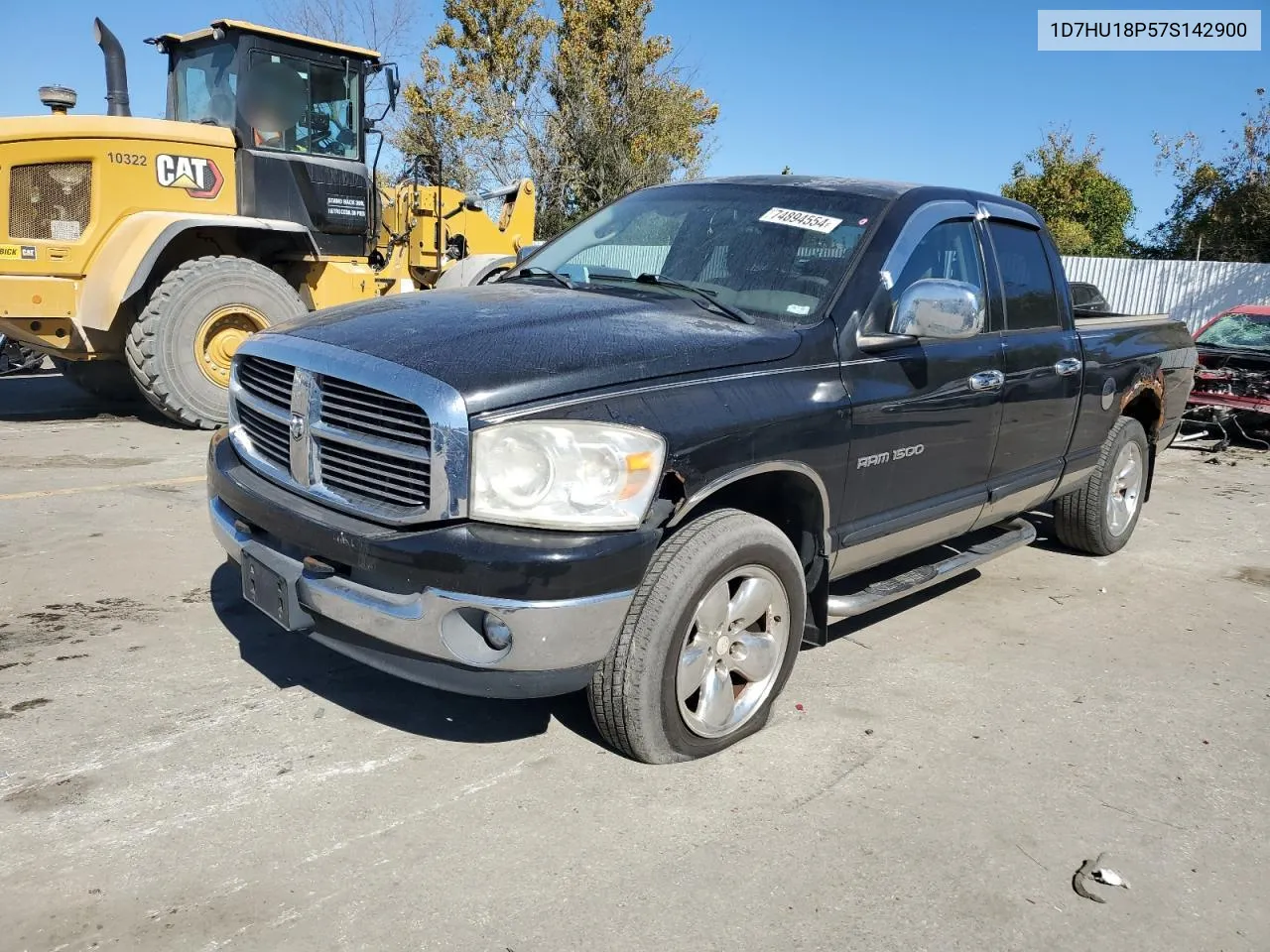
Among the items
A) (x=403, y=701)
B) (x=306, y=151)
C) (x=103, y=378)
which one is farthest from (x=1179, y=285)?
(x=403, y=701)

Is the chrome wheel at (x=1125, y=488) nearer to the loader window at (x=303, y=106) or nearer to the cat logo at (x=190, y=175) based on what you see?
the loader window at (x=303, y=106)

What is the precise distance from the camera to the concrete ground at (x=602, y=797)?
8.48 feet

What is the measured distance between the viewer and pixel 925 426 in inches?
159

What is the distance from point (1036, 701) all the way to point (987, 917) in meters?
1.56

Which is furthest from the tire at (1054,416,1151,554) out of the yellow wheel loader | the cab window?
the yellow wheel loader

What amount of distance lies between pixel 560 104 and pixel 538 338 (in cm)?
2636

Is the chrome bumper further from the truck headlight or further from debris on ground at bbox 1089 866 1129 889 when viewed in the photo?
debris on ground at bbox 1089 866 1129 889

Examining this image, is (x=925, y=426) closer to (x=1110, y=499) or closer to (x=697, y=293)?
(x=697, y=293)

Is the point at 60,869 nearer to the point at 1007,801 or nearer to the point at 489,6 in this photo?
the point at 1007,801

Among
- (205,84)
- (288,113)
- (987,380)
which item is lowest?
(987,380)

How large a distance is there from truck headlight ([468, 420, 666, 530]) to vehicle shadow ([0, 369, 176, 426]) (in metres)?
7.34

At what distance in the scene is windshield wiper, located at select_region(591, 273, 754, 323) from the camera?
374 cm

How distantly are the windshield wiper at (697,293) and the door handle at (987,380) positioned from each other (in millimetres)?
1157

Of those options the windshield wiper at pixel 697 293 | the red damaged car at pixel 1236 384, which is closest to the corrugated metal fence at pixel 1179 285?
the red damaged car at pixel 1236 384
